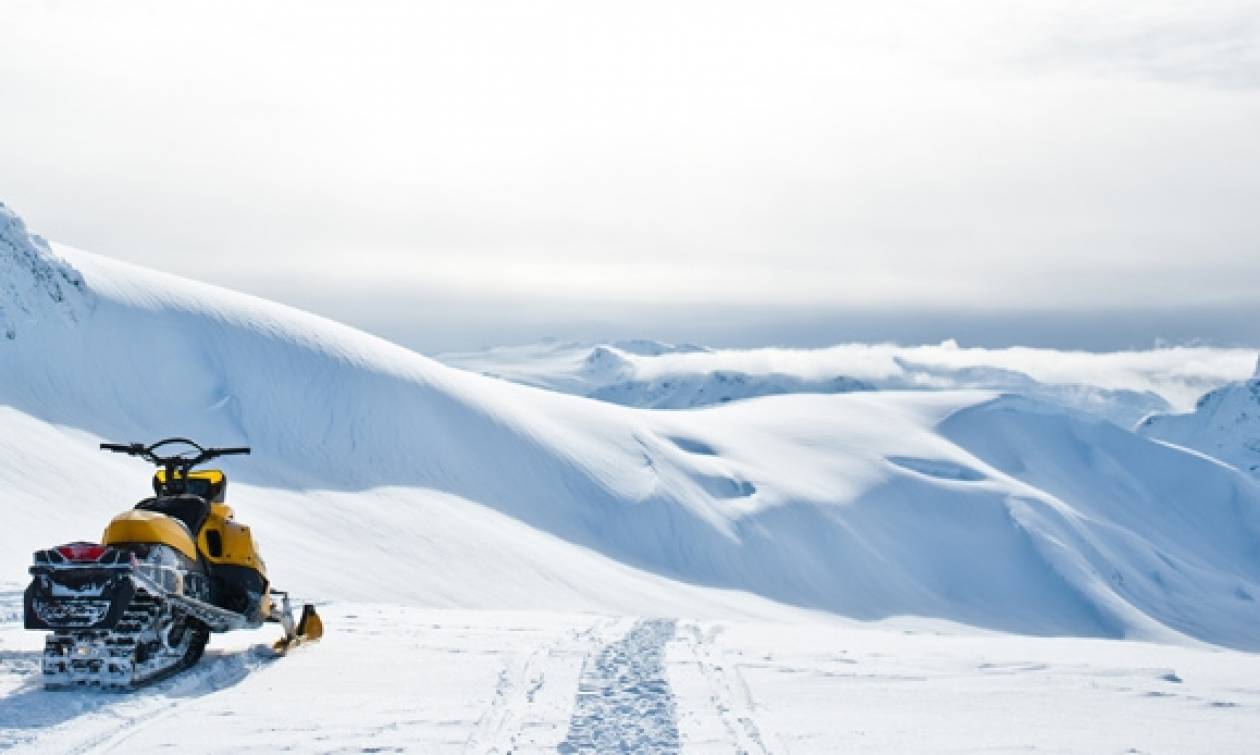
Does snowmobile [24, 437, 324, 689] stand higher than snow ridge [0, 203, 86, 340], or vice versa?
snow ridge [0, 203, 86, 340]

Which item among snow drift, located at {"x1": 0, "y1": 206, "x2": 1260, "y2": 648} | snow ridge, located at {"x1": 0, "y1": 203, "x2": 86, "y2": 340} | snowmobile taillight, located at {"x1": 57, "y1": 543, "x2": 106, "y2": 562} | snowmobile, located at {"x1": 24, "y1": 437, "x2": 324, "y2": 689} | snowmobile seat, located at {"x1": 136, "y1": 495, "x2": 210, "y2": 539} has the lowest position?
snow drift, located at {"x1": 0, "y1": 206, "x2": 1260, "y2": 648}

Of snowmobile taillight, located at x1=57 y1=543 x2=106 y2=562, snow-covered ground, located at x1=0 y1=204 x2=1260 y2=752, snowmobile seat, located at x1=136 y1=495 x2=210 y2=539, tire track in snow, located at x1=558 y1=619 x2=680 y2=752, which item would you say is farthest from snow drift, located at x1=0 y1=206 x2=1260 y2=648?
tire track in snow, located at x1=558 y1=619 x2=680 y2=752

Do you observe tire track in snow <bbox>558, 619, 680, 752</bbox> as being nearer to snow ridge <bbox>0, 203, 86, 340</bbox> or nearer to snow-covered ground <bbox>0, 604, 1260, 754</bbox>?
snow-covered ground <bbox>0, 604, 1260, 754</bbox>

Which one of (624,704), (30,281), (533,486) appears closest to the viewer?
(624,704)

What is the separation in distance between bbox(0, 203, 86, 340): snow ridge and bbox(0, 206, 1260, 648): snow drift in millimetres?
241

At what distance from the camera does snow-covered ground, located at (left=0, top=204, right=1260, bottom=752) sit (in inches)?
335

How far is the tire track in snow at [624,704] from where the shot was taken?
7.61 m

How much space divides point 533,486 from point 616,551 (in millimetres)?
5744

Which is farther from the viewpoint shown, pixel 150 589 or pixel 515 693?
pixel 515 693

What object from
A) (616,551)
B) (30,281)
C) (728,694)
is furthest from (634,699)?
(616,551)

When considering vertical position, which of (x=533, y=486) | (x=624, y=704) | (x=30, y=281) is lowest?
(x=533, y=486)

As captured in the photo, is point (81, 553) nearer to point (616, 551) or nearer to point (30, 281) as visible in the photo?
point (30, 281)

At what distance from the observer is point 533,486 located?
59938 millimetres

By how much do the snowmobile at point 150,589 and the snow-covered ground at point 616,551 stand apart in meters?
0.33
